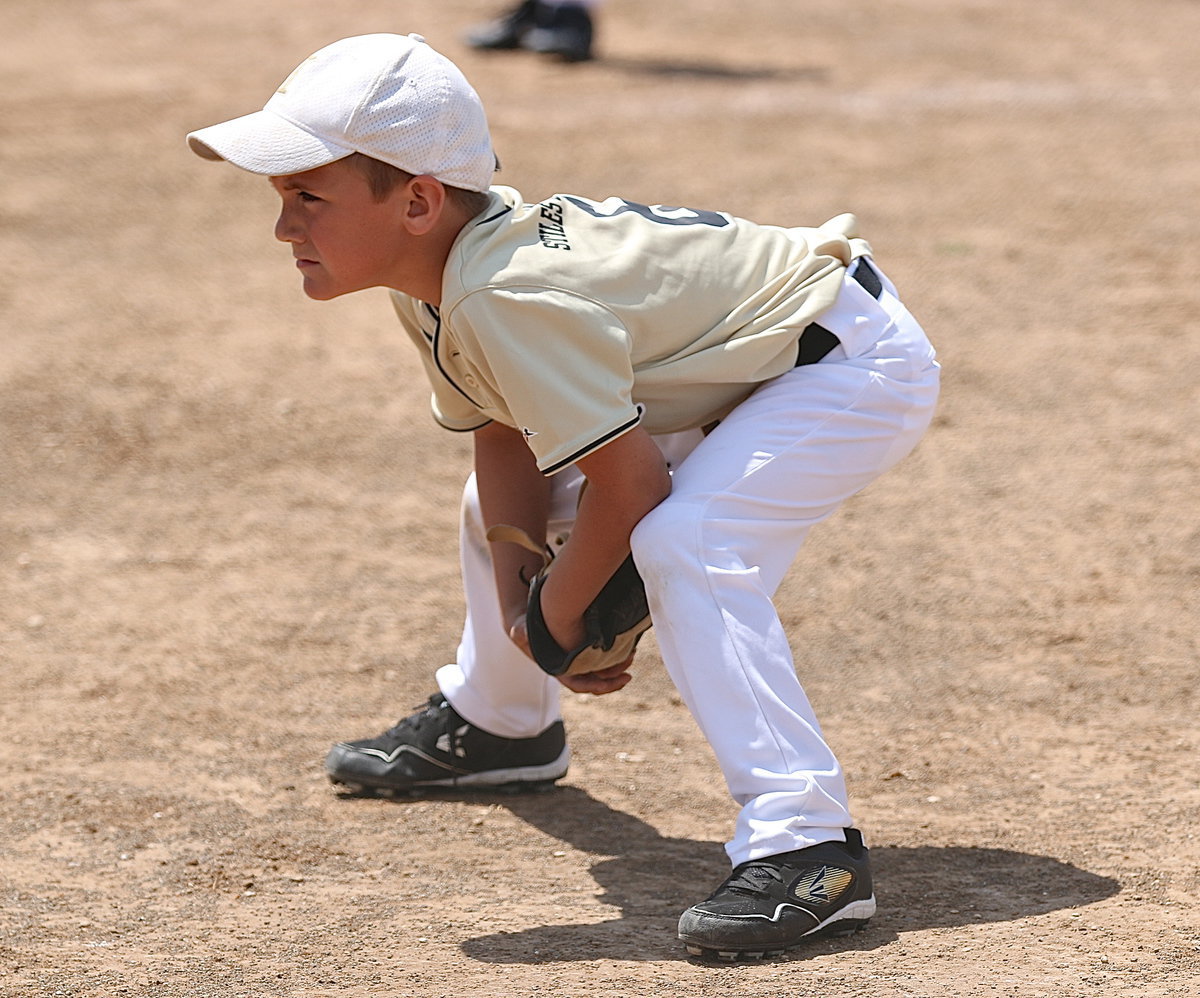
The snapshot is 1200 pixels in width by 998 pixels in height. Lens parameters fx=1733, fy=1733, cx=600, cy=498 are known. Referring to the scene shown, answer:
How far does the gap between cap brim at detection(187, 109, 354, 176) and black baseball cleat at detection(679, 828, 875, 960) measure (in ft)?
3.70

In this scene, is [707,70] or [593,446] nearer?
[593,446]

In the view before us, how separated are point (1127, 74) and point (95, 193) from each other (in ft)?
14.6

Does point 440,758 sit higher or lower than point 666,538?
lower

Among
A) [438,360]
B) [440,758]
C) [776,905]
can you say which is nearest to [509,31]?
[440,758]

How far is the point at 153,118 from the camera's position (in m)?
7.04

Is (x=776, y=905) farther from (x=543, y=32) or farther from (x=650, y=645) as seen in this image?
(x=543, y=32)

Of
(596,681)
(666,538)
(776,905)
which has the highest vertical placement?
(666,538)

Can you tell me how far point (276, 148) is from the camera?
236 centimetres

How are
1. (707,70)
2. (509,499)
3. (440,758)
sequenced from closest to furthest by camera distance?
(509,499) < (440,758) < (707,70)

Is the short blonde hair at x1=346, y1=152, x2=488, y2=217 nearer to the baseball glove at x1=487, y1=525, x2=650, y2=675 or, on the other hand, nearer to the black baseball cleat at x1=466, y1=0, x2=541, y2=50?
the baseball glove at x1=487, y1=525, x2=650, y2=675

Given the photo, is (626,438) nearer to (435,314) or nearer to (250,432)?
(435,314)

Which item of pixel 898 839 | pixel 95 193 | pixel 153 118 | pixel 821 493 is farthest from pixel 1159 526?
pixel 153 118

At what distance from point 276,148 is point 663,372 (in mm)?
613

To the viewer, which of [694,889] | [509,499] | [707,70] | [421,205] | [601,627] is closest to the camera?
[421,205]
